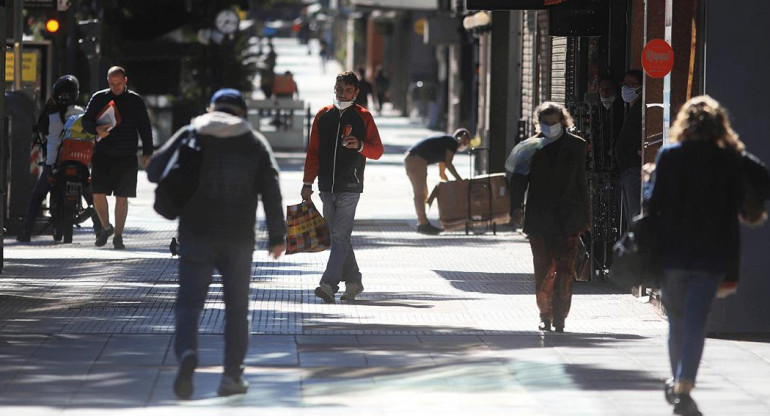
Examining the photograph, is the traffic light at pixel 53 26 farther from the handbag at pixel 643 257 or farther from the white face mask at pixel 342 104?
the handbag at pixel 643 257

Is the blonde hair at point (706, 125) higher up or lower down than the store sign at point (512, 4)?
lower down

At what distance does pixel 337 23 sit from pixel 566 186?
8623 cm

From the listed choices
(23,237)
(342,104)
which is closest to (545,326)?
(342,104)

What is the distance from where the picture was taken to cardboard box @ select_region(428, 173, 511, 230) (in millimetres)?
18375

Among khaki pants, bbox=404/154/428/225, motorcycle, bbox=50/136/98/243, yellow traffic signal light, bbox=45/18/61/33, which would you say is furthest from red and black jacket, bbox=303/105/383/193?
yellow traffic signal light, bbox=45/18/61/33

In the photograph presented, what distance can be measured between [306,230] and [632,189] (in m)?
3.19

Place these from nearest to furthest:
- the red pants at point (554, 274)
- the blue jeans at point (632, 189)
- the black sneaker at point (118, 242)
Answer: the red pants at point (554, 274), the blue jeans at point (632, 189), the black sneaker at point (118, 242)

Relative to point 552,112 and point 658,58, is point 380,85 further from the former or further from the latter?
point 552,112

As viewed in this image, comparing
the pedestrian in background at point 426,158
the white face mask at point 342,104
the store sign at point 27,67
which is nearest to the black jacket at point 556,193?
the white face mask at point 342,104

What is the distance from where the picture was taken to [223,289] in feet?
27.3

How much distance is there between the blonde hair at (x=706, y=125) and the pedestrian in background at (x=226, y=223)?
6.84 ft

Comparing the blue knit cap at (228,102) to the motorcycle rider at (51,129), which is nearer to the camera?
the blue knit cap at (228,102)

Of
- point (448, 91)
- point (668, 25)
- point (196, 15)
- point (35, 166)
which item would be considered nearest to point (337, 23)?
point (448, 91)

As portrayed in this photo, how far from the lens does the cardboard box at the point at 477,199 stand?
18375 mm
